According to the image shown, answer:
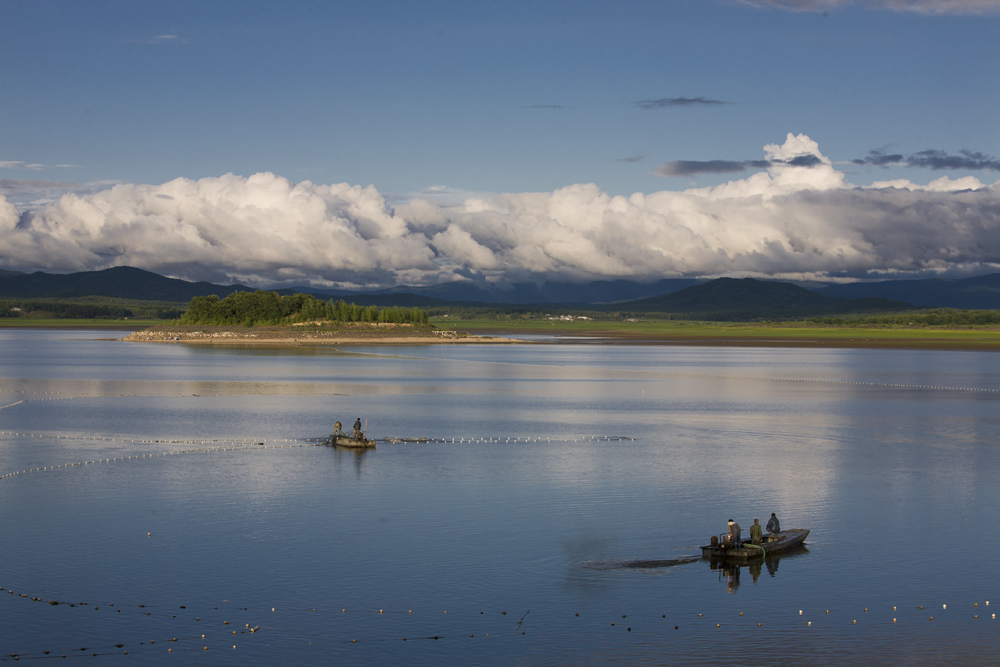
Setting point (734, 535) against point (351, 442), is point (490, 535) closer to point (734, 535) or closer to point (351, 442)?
point (734, 535)

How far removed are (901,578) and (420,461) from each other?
88.3ft

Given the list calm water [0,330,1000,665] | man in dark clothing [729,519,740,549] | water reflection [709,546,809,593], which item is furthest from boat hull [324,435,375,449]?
water reflection [709,546,809,593]

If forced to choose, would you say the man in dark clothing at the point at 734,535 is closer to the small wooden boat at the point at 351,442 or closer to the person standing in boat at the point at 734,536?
the person standing in boat at the point at 734,536

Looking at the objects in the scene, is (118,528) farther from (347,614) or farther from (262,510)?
(347,614)

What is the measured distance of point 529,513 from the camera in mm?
36781

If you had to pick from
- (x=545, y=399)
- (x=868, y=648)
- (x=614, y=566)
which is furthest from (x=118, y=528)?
(x=545, y=399)

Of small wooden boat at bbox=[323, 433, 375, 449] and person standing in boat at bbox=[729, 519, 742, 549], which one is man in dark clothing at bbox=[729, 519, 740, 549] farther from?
small wooden boat at bbox=[323, 433, 375, 449]

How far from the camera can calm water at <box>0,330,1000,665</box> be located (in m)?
23.2

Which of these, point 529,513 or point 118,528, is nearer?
point 118,528

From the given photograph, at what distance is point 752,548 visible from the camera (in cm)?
3011

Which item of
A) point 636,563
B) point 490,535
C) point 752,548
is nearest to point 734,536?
point 752,548

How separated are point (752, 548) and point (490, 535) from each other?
9179 mm

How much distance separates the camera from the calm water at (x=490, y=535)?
76.3 feet

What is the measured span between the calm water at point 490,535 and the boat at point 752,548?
2.04ft
